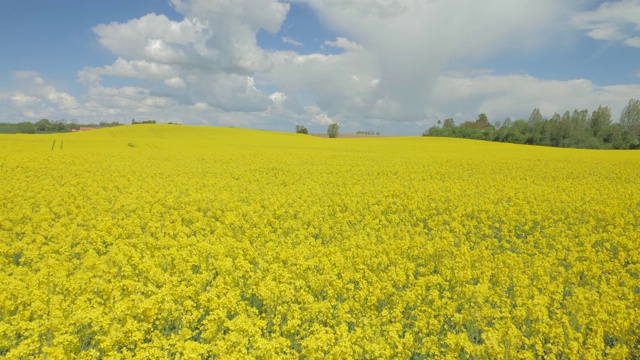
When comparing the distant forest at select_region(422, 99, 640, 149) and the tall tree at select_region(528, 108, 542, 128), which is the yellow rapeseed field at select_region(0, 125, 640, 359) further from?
the tall tree at select_region(528, 108, 542, 128)

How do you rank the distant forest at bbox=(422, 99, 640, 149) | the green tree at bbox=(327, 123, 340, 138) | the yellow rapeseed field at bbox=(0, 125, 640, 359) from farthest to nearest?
the green tree at bbox=(327, 123, 340, 138) < the distant forest at bbox=(422, 99, 640, 149) < the yellow rapeseed field at bbox=(0, 125, 640, 359)

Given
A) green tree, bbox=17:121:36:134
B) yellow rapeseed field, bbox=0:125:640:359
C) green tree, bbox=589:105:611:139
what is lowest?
yellow rapeseed field, bbox=0:125:640:359

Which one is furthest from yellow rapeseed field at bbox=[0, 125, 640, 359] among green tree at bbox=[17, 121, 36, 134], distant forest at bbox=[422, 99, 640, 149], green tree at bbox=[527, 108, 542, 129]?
green tree at bbox=[527, 108, 542, 129]

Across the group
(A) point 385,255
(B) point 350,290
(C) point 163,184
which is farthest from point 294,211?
(C) point 163,184

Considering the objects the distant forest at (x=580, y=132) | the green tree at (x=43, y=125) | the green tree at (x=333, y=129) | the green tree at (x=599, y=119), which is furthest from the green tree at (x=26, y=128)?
the green tree at (x=599, y=119)

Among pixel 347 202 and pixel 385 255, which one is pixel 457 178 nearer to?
pixel 347 202

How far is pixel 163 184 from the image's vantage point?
17797 millimetres

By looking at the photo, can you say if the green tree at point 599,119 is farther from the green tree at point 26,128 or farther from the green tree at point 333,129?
the green tree at point 26,128

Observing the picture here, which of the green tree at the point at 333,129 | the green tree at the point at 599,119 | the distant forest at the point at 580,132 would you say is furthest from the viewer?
the green tree at the point at 333,129

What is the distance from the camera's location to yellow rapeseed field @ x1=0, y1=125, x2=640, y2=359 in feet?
18.0

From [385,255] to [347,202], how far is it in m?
5.64

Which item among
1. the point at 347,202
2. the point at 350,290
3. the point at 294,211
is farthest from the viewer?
the point at 347,202

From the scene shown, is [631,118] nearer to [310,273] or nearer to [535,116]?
[535,116]

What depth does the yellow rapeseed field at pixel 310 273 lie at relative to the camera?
548 centimetres
